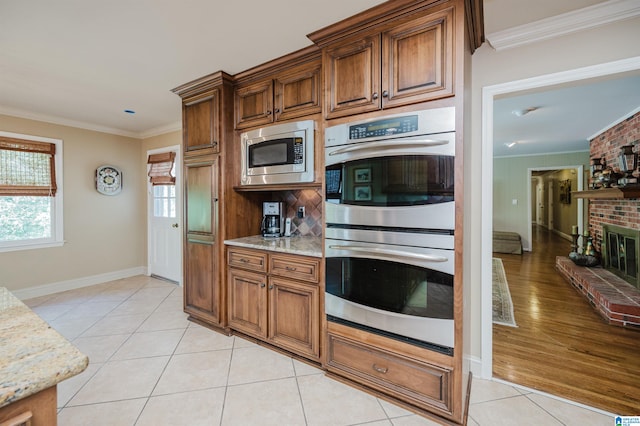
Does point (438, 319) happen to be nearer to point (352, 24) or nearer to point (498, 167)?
point (352, 24)

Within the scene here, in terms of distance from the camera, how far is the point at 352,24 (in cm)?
182

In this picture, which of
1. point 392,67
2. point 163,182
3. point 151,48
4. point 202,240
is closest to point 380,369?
point 392,67

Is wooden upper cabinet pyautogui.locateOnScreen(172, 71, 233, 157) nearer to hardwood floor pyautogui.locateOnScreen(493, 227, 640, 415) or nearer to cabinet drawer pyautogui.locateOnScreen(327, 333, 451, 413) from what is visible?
cabinet drawer pyautogui.locateOnScreen(327, 333, 451, 413)

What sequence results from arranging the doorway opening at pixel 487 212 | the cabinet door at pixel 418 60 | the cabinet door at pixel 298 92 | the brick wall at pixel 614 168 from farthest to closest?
the brick wall at pixel 614 168
the cabinet door at pixel 298 92
the doorway opening at pixel 487 212
the cabinet door at pixel 418 60

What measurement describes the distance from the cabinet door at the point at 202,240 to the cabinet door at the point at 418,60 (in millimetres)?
1759

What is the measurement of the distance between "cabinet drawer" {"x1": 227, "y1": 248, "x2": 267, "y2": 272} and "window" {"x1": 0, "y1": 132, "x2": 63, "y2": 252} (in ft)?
10.4

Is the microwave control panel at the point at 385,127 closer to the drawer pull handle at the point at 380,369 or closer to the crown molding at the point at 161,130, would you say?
the drawer pull handle at the point at 380,369

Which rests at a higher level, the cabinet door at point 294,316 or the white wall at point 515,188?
the white wall at point 515,188

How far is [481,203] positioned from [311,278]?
54.4 inches

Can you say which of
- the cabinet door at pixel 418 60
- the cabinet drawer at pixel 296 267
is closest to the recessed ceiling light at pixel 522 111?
the cabinet door at pixel 418 60

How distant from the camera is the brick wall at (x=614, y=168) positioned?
3541 millimetres

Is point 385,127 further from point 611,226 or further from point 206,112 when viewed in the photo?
point 611,226

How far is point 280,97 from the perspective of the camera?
95.5 inches

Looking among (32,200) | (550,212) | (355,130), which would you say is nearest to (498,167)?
(550,212)
